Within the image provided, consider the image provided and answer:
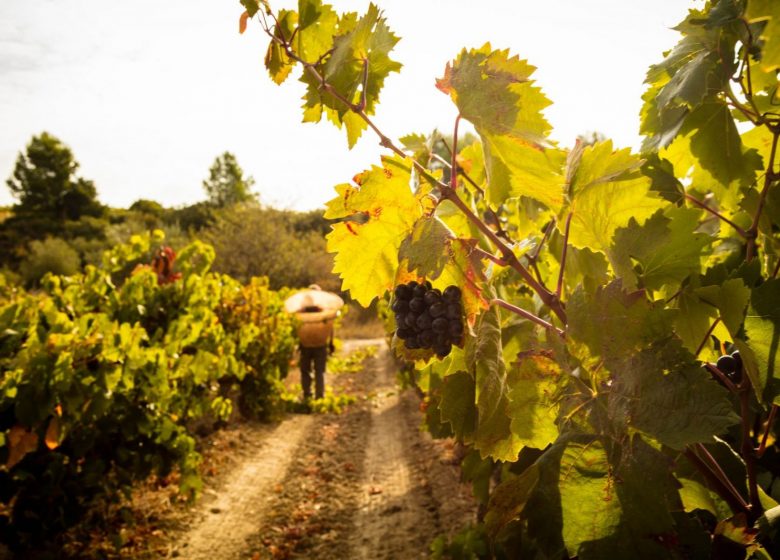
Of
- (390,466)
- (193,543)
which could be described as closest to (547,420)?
(193,543)

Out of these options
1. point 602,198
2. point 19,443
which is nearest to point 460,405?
point 602,198

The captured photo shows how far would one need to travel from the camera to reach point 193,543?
520cm

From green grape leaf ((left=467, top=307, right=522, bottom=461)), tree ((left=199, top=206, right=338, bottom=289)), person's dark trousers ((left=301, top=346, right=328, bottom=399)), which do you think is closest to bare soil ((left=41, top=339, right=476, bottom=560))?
person's dark trousers ((left=301, top=346, right=328, bottom=399))

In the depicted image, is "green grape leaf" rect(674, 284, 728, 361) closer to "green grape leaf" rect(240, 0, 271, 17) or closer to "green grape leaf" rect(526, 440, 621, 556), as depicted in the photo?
"green grape leaf" rect(526, 440, 621, 556)

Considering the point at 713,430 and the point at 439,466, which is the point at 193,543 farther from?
the point at 713,430

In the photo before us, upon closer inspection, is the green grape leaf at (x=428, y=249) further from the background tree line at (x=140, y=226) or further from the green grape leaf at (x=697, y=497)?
the background tree line at (x=140, y=226)

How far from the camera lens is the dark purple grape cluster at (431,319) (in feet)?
3.10

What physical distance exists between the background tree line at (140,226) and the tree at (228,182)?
0.35 feet

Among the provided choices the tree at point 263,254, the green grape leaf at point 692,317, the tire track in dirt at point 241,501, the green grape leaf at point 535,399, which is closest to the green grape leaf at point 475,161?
the green grape leaf at point 692,317

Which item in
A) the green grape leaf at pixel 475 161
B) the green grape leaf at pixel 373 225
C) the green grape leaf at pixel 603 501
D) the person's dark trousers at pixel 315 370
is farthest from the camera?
the person's dark trousers at pixel 315 370

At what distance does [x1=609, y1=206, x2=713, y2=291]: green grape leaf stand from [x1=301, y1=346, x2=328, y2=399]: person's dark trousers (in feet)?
33.5

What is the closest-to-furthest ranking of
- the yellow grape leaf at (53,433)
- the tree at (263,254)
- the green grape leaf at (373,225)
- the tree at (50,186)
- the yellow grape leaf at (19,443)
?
the green grape leaf at (373,225)
the yellow grape leaf at (19,443)
the yellow grape leaf at (53,433)
the tree at (263,254)
the tree at (50,186)

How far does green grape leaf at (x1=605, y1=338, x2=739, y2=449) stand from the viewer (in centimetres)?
74

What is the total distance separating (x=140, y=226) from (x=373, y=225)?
1745 inches
